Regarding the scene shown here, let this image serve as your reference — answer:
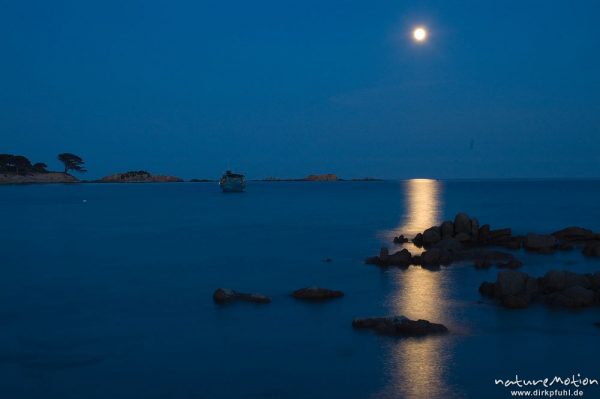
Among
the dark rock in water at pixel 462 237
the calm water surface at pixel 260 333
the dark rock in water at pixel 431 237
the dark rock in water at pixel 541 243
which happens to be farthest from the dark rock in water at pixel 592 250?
the dark rock in water at pixel 431 237

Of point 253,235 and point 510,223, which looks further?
point 510,223

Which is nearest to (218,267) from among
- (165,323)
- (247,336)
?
(165,323)

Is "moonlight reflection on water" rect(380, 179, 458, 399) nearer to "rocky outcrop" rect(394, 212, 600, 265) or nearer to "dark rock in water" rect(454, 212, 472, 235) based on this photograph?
"rocky outcrop" rect(394, 212, 600, 265)

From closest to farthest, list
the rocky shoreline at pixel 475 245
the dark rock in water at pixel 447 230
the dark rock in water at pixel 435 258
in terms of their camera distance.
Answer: the dark rock in water at pixel 435 258 → the rocky shoreline at pixel 475 245 → the dark rock in water at pixel 447 230

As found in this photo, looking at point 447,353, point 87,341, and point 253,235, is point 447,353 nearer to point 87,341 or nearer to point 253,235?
point 87,341

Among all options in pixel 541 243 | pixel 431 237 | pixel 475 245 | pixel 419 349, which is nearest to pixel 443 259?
pixel 475 245

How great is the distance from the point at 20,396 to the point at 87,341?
3.65 meters

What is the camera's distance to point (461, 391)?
37.2ft

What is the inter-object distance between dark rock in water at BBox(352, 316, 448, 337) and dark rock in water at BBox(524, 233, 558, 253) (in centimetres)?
1812

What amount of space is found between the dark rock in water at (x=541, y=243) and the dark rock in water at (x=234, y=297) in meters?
18.8

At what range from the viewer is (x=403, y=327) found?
14820mm

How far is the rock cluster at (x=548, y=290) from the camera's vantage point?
17391mm

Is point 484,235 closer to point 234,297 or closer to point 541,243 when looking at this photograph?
point 541,243

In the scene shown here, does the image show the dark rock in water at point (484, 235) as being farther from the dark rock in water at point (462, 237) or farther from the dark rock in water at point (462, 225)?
the dark rock in water at point (462, 237)
